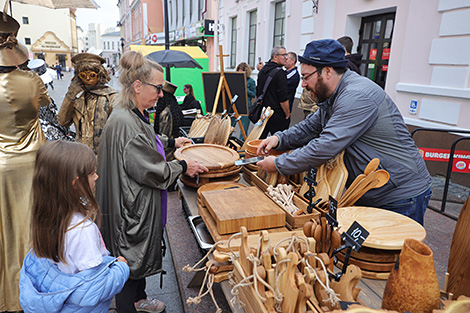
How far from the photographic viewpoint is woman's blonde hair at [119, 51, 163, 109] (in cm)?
185

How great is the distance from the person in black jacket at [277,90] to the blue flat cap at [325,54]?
3.05 m

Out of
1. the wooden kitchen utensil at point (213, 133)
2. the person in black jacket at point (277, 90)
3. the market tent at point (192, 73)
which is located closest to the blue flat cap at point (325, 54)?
the wooden kitchen utensil at point (213, 133)

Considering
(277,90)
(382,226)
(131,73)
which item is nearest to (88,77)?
(131,73)

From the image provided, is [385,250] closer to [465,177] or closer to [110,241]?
[110,241]

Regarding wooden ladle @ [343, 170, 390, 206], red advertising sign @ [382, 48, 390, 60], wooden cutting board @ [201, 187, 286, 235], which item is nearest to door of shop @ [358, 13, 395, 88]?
red advertising sign @ [382, 48, 390, 60]

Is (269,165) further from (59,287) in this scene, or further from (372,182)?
(59,287)

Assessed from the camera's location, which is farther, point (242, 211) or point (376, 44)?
point (376, 44)

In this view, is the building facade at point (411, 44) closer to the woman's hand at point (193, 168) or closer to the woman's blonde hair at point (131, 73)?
the woman's hand at point (193, 168)

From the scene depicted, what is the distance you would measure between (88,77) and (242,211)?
101 inches

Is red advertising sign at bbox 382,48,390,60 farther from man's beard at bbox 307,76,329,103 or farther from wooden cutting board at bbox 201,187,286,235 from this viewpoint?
wooden cutting board at bbox 201,187,286,235

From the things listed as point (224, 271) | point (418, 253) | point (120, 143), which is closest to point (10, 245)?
point (120, 143)

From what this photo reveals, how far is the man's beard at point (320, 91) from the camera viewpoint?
190 cm

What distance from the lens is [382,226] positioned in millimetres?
1465

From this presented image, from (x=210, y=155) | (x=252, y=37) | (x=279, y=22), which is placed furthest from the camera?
(x=252, y=37)
